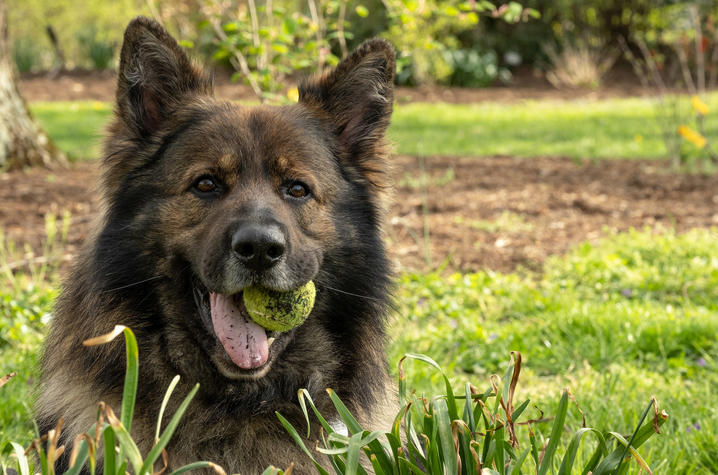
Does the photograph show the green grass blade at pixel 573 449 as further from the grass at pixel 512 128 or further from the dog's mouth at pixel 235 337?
the grass at pixel 512 128

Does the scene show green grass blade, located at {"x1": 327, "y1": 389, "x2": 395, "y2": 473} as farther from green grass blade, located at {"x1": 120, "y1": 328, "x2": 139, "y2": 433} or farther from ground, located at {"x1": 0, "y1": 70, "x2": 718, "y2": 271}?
ground, located at {"x1": 0, "y1": 70, "x2": 718, "y2": 271}

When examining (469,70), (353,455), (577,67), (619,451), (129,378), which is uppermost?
(129,378)

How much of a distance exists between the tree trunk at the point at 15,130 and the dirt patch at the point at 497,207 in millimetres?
218

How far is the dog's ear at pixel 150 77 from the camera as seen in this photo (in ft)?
9.80

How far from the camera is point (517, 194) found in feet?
27.1

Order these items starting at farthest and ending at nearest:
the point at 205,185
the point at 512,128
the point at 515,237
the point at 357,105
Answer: the point at 512,128 → the point at 515,237 → the point at 357,105 → the point at 205,185

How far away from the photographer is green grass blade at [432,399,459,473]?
7.44ft

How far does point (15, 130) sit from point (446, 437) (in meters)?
7.52

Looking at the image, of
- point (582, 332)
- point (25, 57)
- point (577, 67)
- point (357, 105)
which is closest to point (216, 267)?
point (357, 105)

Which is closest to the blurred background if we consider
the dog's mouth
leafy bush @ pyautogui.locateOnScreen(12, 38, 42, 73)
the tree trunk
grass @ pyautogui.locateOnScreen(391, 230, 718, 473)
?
grass @ pyautogui.locateOnScreen(391, 230, 718, 473)

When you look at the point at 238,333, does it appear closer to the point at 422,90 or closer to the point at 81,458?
the point at 81,458

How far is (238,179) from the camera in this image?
295cm

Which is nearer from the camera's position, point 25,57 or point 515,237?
point 515,237

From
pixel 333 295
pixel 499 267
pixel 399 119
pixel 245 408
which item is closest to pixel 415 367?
pixel 333 295
